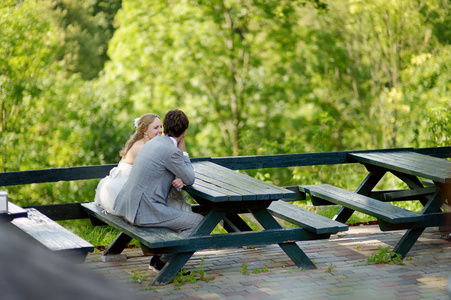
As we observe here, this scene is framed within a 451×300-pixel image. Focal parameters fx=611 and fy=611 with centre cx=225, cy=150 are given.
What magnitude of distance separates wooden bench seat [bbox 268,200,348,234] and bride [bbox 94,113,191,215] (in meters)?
0.87

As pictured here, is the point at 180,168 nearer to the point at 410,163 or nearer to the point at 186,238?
the point at 186,238

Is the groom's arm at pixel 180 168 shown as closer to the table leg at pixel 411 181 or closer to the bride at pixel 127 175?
the bride at pixel 127 175

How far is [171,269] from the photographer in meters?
4.79

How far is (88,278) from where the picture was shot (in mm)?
830

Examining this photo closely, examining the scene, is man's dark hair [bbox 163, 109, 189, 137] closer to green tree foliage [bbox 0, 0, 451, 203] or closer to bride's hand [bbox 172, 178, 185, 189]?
bride's hand [bbox 172, 178, 185, 189]

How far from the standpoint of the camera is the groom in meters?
4.97

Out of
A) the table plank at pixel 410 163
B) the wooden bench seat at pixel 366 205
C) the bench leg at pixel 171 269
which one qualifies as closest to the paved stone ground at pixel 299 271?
the bench leg at pixel 171 269

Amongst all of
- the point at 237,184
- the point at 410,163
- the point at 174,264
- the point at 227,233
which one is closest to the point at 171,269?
the point at 174,264

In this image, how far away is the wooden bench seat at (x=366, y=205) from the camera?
531 centimetres

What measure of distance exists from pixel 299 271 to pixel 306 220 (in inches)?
17.3

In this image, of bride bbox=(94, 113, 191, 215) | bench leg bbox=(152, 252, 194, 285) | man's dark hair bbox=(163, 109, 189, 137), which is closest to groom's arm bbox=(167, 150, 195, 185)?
bride bbox=(94, 113, 191, 215)

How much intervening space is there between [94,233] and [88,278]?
19.1ft

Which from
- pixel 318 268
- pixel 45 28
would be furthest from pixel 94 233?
pixel 45 28

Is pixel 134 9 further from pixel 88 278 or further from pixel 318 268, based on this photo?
pixel 88 278
